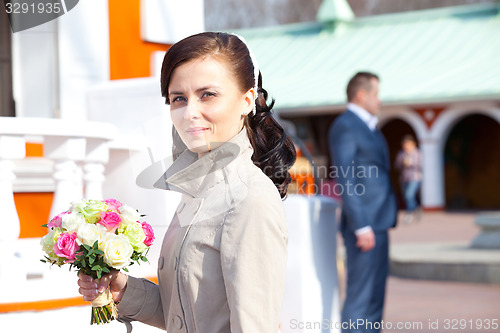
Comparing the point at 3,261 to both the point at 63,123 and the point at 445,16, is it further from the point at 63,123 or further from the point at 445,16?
the point at 445,16

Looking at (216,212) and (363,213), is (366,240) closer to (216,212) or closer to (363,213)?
(363,213)

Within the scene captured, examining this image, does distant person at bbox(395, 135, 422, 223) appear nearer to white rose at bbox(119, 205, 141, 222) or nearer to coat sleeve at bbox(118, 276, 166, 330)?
coat sleeve at bbox(118, 276, 166, 330)

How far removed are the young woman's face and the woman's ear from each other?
0.05 metres

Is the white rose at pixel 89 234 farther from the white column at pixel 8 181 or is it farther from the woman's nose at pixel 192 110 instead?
the white column at pixel 8 181

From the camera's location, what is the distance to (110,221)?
204 centimetres

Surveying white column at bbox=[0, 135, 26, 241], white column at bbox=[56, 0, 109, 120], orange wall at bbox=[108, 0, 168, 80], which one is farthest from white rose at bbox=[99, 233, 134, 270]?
orange wall at bbox=[108, 0, 168, 80]

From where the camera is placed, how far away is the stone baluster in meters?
3.99

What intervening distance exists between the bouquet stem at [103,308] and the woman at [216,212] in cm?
3

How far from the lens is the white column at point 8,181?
3.63 metres

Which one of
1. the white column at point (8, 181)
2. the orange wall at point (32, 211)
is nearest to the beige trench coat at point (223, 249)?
the white column at point (8, 181)

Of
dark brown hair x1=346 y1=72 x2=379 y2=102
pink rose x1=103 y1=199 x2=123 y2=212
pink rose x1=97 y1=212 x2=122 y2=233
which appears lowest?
pink rose x1=97 y1=212 x2=122 y2=233

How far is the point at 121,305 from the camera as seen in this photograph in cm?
220

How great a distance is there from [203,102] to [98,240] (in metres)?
0.44

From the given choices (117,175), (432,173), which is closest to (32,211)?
(117,175)
